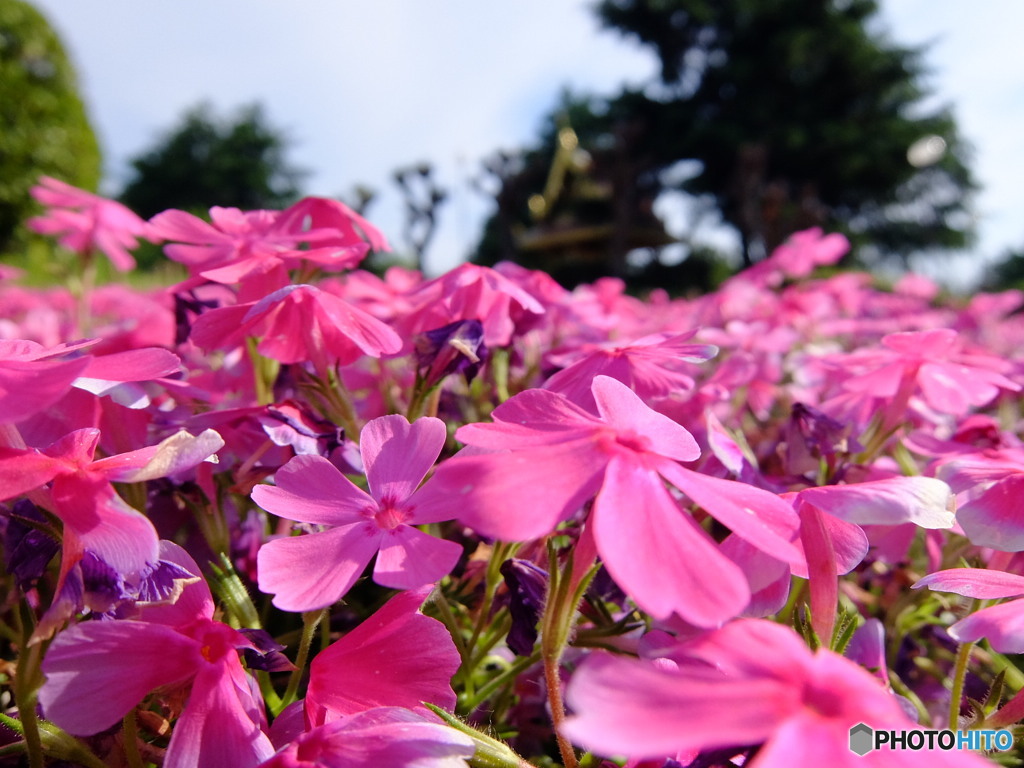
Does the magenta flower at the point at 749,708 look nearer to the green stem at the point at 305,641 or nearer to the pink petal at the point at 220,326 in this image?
the green stem at the point at 305,641

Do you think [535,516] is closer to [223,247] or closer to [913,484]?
[913,484]

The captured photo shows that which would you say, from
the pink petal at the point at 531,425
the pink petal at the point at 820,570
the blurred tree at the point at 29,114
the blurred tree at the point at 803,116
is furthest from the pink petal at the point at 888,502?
the blurred tree at the point at 803,116

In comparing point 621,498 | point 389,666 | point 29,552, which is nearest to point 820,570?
point 621,498

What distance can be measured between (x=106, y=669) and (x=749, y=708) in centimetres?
31

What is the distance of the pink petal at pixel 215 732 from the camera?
0.34 metres

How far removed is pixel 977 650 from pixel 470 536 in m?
0.49

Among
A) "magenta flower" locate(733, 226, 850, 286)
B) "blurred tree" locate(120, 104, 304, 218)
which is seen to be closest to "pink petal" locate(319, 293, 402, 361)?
"magenta flower" locate(733, 226, 850, 286)

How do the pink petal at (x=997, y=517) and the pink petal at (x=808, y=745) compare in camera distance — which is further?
the pink petal at (x=997, y=517)

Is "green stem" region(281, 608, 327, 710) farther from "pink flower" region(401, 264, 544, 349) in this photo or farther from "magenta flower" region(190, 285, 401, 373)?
"pink flower" region(401, 264, 544, 349)

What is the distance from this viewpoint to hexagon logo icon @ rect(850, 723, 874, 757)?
0.31 metres

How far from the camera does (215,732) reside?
0.35m

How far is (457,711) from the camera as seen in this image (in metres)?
0.49

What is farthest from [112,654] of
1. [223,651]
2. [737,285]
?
[737,285]

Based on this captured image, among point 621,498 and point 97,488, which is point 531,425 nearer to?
point 621,498
